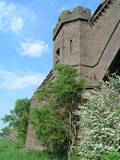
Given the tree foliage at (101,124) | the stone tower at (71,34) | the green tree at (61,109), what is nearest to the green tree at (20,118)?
the stone tower at (71,34)

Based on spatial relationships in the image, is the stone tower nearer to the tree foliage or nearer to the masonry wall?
the masonry wall

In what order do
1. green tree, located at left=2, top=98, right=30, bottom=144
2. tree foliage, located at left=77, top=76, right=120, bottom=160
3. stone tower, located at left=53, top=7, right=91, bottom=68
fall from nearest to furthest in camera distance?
tree foliage, located at left=77, top=76, right=120, bottom=160, stone tower, located at left=53, top=7, right=91, bottom=68, green tree, located at left=2, top=98, right=30, bottom=144

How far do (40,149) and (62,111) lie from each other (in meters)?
4.49

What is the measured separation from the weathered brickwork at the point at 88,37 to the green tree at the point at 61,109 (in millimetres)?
1765

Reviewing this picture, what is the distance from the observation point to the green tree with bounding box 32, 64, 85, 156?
1785 centimetres

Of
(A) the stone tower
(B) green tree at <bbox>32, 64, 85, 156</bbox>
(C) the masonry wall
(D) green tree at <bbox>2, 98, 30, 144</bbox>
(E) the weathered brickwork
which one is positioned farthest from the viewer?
(D) green tree at <bbox>2, 98, 30, 144</bbox>

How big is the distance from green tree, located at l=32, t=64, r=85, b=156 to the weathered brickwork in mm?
1765

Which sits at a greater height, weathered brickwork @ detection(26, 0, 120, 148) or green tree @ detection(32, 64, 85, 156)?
weathered brickwork @ detection(26, 0, 120, 148)

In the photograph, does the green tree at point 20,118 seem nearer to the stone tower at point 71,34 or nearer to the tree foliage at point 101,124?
the stone tower at point 71,34

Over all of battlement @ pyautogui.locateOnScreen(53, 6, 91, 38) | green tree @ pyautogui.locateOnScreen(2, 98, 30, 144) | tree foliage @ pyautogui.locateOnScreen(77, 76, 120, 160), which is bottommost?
tree foliage @ pyautogui.locateOnScreen(77, 76, 120, 160)

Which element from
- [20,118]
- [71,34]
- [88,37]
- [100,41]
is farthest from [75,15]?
[20,118]

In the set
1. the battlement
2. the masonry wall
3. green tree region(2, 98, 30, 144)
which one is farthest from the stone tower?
green tree region(2, 98, 30, 144)

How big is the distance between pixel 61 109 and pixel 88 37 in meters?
4.75

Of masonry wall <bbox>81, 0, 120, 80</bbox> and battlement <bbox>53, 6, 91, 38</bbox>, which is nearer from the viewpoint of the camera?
masonry wall <bbox>81, 0, 120, 80</bbox>
